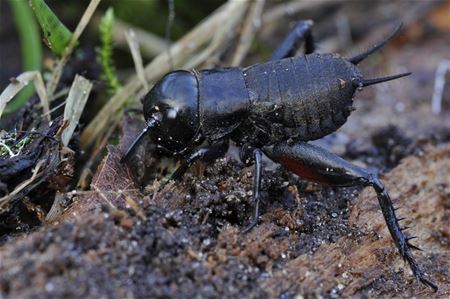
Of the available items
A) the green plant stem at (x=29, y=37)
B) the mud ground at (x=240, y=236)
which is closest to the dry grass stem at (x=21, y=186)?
the mud ground at (x=240, y=236)

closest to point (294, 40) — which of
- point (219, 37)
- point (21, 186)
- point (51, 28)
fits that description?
point (219, 37)

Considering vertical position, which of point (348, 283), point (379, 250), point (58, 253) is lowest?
point (379, 250)

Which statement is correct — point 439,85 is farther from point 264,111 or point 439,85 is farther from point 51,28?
point 51,28

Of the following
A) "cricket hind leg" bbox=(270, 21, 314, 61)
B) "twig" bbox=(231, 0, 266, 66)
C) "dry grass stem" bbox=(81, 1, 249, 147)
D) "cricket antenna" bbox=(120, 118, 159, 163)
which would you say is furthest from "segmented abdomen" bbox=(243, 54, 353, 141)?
"twig" bbox=(231, 0, 266, 66)

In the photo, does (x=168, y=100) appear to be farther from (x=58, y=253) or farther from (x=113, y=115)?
(x=58, y=253)

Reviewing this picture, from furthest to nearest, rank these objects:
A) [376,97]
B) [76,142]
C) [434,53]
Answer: [434,53], [376,97], [76,142]

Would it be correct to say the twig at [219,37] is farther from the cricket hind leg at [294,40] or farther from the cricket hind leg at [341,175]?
the cricket hind leg at [341,175]

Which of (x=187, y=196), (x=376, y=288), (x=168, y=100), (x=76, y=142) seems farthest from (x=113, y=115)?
(x=376, y=288)
